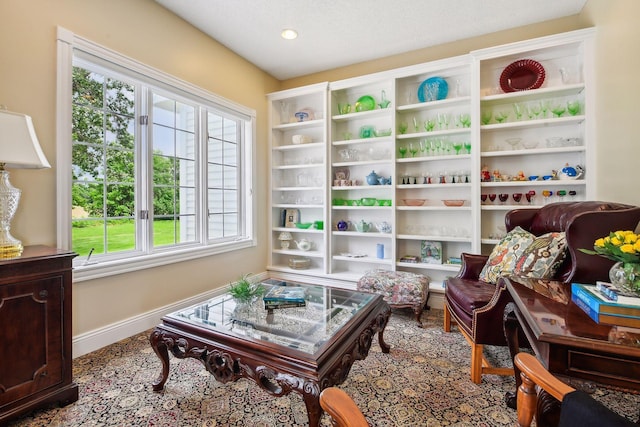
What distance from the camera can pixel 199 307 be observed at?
6.37 feet

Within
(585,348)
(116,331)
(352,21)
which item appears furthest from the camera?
(352,21)

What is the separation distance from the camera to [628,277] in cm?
114

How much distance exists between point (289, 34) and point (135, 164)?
2.04 meters

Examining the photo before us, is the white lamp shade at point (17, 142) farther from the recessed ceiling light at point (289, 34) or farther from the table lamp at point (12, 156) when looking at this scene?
the recessed ceiling light at point (289, 34)

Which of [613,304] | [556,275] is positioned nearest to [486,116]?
[556,275]

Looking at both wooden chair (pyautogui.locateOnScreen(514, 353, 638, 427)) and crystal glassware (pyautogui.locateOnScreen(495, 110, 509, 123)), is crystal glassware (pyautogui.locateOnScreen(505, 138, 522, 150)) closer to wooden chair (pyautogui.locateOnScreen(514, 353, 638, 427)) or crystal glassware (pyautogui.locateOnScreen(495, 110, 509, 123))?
crystal glassware (pyautogui.locateOnScreen(495, 110, 509, 123))

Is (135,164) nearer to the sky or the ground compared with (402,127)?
nearer to the ground

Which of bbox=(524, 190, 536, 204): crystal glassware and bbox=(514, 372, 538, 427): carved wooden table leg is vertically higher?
bbox=(524, 190, 536, 204): crystal glassware

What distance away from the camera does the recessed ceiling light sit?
3130 millimetres

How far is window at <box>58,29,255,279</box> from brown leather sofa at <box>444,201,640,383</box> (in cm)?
259

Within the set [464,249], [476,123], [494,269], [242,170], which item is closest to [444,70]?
[476,123]

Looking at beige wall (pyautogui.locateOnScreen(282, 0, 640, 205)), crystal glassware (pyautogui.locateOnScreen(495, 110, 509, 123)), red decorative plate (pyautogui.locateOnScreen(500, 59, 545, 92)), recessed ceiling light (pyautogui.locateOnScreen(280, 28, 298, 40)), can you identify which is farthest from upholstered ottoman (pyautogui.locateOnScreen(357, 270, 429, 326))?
recessed ceiling light (pyautogui.locateOnScreen(280, 28, 298, 40))

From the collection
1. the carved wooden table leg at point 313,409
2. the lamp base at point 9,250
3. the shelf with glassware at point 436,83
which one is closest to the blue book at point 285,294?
the carved wooden table leg at point 313,409

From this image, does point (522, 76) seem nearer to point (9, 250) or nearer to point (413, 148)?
point (413, 148)
